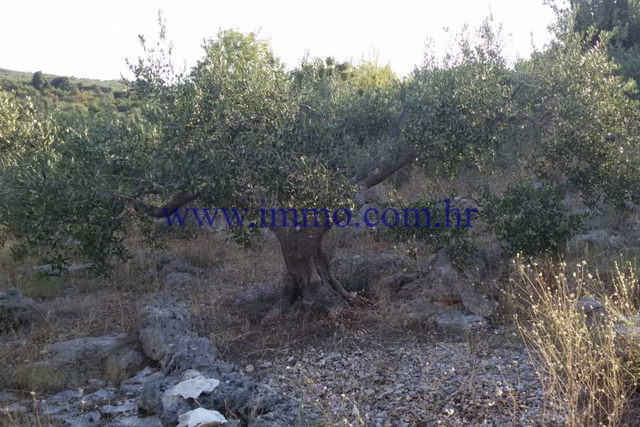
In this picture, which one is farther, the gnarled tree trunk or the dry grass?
the gnarled tree trunk

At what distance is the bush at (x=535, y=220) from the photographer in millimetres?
7086

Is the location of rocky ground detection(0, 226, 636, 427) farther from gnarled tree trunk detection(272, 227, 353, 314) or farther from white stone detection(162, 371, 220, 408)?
gnarled tree trunk detection(272, 227, 353, 314)

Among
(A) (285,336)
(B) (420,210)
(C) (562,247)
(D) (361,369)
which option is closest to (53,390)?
(A) (285,336)

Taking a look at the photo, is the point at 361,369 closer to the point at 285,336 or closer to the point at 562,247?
the point at 285,336

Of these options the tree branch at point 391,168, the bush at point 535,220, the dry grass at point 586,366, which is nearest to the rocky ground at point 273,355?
the dry grass at point 586,366

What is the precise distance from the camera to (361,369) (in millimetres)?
6105

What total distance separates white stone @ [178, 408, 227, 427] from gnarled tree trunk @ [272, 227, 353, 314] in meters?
3.27

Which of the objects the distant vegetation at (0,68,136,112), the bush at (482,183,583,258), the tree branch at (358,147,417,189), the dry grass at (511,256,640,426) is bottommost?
the dry grass at (511,256,640,426)

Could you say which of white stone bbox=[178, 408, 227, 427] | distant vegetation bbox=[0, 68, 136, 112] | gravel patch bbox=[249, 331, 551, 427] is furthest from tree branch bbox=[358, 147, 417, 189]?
distant vegetation bbox=[0, 68, 136, 112]

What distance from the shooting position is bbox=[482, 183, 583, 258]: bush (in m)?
7.09

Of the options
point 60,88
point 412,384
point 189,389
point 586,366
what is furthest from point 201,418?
point 60,88

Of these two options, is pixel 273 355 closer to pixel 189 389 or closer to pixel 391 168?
pixel 189 389

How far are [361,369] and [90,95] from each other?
28382 millimetres

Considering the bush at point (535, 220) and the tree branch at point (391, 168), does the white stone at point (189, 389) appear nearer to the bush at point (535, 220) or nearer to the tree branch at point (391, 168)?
the tree branch at point (391, 168)
